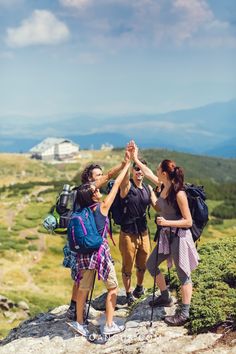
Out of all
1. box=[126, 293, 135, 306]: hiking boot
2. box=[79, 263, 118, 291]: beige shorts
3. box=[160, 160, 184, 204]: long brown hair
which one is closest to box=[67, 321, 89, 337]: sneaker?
box=[79, 263, 118, 291]: beige shorts

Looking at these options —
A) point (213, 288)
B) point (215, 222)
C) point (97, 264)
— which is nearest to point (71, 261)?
point (97, 264)

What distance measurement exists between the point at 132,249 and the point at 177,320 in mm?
2346

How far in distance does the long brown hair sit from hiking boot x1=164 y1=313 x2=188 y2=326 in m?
2.31

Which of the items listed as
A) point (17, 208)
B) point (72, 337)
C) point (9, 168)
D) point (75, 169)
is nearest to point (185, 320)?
point (72, 337)

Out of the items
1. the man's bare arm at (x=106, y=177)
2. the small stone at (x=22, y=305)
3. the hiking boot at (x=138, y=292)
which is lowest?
the small stone at (x=22, y=305)

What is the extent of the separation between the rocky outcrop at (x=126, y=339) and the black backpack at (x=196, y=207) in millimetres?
1987

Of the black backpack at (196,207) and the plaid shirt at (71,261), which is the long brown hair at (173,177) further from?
the plaid shirt at (71,261)

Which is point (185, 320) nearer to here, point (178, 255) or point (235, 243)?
point (178, 255)

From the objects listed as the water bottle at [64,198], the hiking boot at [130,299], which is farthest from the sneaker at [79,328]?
the hiking boot at [130,299]

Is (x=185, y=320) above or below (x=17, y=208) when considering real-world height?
above

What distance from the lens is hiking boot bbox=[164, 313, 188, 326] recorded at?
9336 millimetres

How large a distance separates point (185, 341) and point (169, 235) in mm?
2010

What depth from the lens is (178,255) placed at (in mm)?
9203

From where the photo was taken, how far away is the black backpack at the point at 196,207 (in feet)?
30.9
